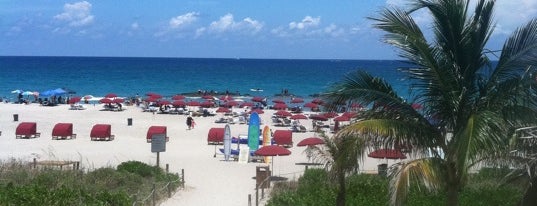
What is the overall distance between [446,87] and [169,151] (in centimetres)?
2017

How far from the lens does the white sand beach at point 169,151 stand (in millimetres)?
18438

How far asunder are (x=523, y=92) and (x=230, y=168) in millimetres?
15805

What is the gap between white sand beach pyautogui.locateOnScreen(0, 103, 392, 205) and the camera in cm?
1844

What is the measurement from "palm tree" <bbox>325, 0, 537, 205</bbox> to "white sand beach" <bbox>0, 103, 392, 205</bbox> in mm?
8997

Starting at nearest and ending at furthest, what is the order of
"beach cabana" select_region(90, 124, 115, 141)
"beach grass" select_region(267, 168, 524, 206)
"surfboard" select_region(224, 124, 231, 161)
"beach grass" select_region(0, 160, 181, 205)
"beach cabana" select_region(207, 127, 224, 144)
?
"beach grass" select_region(267, 168, 524, 206), "beach grass" select_region(0, 160, 181, 205), "surfboard" select_region(224, 124, 231, 161), "beach cabana" select_region(207, 127, 224, 144), "beach cabana" select_region(90, 124, 115, 141)

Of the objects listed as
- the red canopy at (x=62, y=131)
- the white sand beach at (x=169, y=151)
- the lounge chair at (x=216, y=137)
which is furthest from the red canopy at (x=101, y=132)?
the lounge chair at (x=216, y=137)

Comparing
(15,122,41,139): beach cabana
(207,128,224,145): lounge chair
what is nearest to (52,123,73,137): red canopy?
(15,122,41,139): beach cabana

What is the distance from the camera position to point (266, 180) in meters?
18.2

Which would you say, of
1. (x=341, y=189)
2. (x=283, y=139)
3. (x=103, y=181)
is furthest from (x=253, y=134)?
(x=341, y=189)

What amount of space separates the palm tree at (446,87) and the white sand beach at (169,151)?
8997 mm

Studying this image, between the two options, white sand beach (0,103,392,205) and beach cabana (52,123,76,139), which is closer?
white sand beach (0,103,392,205)

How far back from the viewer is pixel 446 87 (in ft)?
25.0

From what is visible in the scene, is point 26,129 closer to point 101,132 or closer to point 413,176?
point 101,132

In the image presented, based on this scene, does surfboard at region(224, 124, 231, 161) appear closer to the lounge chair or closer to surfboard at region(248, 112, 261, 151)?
surfboard at region(248, 112, 261, 151)
